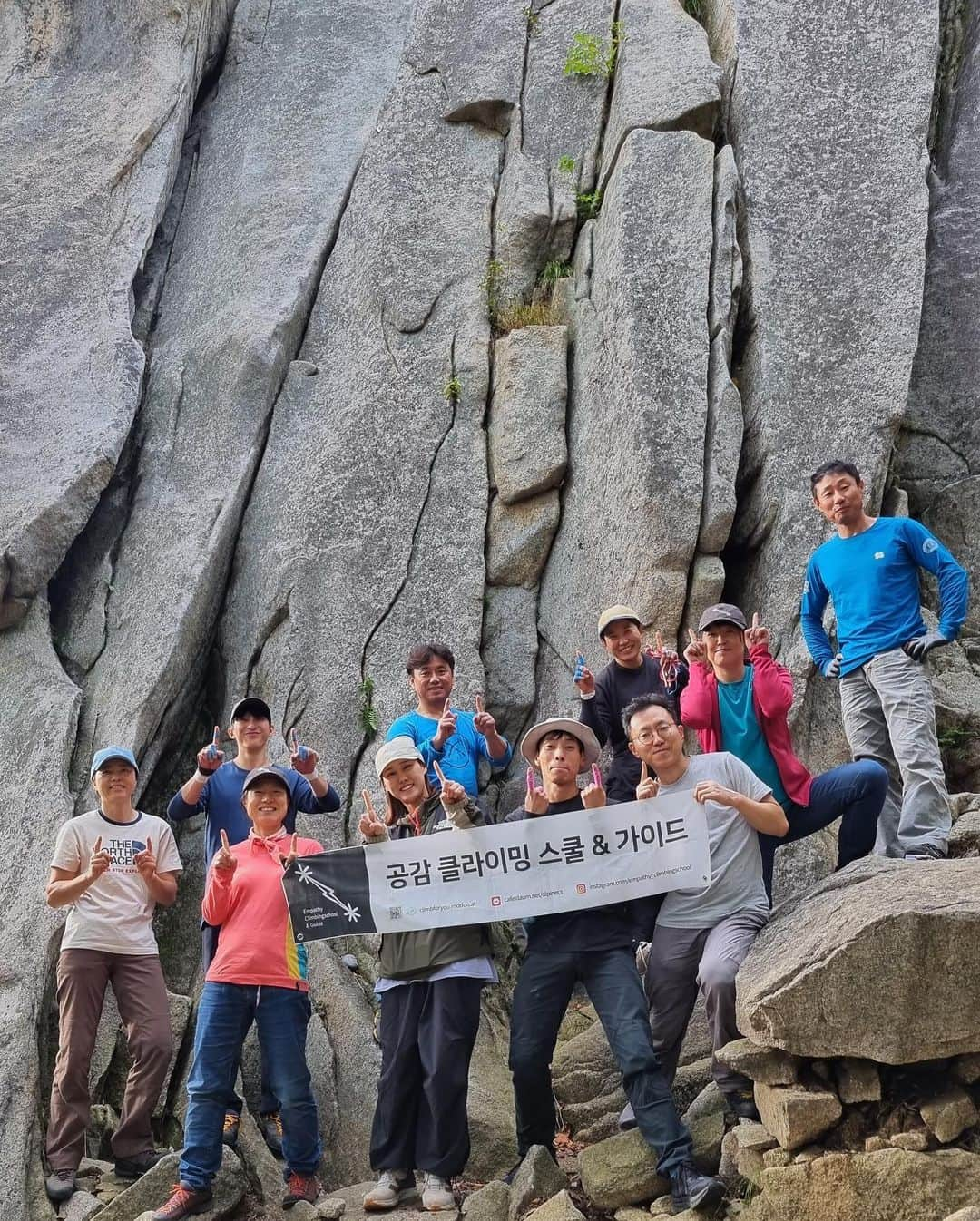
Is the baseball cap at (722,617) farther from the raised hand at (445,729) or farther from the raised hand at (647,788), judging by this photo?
the raised hand at (445,729)

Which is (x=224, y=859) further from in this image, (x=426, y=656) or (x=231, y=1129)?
(x=231, y=1129)

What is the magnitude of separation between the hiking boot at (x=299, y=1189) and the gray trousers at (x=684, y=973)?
2404 mm

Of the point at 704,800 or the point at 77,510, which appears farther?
the point at 77,510

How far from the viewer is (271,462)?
1370 cm

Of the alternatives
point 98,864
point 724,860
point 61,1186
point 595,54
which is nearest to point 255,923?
point 98,864

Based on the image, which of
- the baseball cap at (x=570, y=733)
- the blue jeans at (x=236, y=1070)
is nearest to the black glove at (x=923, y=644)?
the baseball cap at (x=570, y=733)

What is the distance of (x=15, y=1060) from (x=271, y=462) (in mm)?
6785

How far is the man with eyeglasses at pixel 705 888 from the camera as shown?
291 inches

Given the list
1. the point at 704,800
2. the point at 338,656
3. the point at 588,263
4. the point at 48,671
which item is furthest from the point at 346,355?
the point at 704,800

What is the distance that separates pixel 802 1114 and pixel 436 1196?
2.25 m

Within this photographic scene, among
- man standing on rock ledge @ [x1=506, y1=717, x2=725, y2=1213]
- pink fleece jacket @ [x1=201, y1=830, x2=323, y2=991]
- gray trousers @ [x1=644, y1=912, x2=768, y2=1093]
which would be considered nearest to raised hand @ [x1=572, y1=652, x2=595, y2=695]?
man standing on rock ledge @ [x1=506, y1=717, x2=725, y2=1213]

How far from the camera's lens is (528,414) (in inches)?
517

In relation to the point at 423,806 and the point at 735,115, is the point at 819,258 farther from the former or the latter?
the point at 423,806

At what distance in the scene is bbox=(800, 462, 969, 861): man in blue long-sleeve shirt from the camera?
884cm
